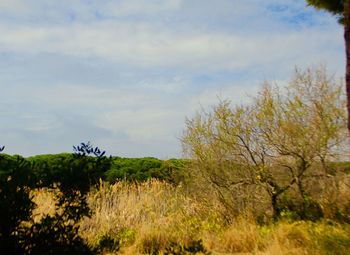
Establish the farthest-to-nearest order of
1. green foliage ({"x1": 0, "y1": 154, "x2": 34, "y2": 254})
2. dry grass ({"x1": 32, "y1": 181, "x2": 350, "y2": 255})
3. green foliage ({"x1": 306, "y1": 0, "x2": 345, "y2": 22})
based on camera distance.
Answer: dry grass ({"x1": 32, "y1": 181, "x2": 350, "y2": 255}) → green foliage ({"x1": 306, "y1": 0, "x2": 345, "y2": 22}) → green foliage ({"x1": 0, "y1": 154, "x2": 34, "y2": 254})

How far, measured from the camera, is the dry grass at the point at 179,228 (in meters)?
8.32

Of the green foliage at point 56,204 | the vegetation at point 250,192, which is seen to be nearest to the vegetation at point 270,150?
the vegetation at point 250,192

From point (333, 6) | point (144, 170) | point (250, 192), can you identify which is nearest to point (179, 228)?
point (250, 192)

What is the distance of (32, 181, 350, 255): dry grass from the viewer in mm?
8320

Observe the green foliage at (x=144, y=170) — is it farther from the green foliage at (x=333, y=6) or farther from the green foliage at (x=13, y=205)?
the green foliage at (x=13, y=205)

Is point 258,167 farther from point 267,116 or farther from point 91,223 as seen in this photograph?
point 91,223

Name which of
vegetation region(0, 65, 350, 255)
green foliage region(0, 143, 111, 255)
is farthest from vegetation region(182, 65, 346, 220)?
green foliage region(0, 143, 111, 255)

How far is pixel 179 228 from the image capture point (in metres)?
10.1

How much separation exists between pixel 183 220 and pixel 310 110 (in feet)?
12.1

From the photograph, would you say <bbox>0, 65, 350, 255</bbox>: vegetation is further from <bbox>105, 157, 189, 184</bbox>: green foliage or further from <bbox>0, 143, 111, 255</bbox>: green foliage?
<bbox>0, 143, 111, 255</bbox>: green foliage

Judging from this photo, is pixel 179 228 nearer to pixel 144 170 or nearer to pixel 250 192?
pixel 250 192

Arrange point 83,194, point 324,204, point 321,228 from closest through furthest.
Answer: point 83,194 < point 321,228 < point 324,204

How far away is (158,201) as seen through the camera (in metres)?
11.4

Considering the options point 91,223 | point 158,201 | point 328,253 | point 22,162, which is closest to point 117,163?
point 158,201
